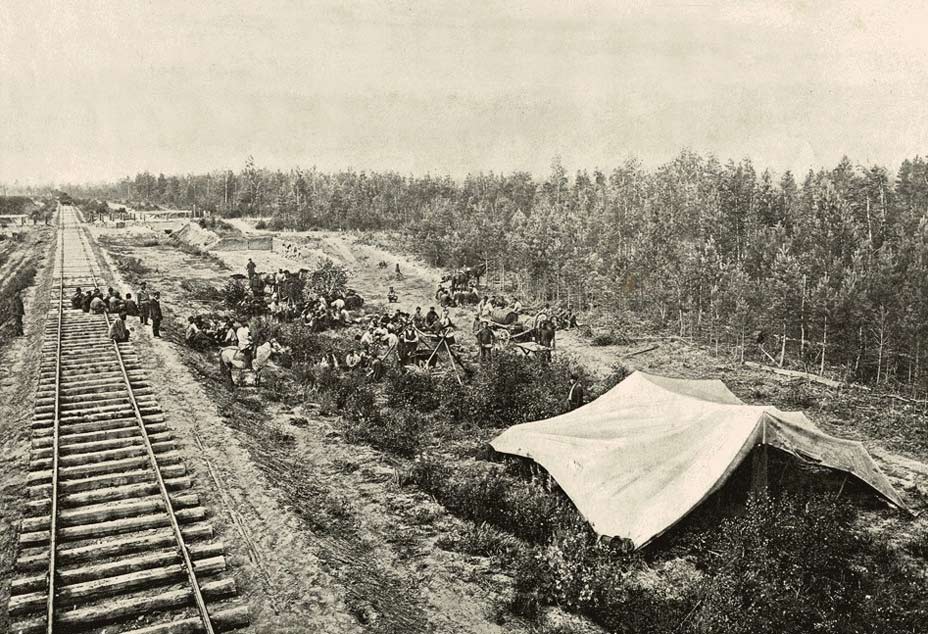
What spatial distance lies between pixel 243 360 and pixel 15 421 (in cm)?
653

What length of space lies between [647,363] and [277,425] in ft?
44.0

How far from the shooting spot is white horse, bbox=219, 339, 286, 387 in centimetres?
1825

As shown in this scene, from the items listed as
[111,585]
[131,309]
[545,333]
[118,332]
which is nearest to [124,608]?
[111,585]

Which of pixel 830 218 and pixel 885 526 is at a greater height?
pixel 830 218

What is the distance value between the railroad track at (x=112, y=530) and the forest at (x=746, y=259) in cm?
1995

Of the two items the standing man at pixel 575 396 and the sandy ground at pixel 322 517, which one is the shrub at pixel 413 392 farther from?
the standing man at pixel 575 396

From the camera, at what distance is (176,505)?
1012 cm

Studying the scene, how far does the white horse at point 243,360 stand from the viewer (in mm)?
18250

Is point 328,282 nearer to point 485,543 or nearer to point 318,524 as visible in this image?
point 318,524

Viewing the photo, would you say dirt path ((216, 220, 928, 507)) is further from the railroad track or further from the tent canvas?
the railroad track

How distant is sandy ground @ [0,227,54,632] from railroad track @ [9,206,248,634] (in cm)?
16

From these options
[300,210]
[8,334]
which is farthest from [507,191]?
[8,334]

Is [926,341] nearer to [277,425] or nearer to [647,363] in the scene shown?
[647,363]

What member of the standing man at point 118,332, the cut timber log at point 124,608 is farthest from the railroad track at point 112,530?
the standing man at point 118,332
